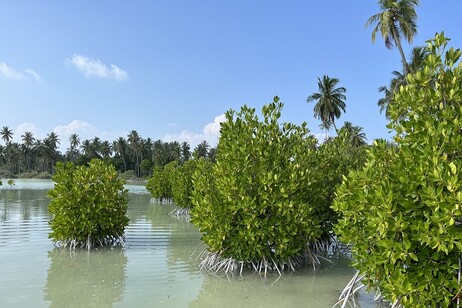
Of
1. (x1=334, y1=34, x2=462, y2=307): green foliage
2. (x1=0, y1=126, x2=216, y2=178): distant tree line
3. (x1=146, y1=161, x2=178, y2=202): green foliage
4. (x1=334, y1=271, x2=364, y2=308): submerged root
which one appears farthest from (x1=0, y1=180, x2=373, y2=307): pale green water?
(x1=0, y1=126, x2=216, y2=178): distant tree line

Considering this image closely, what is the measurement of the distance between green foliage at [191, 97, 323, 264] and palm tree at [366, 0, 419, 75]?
21626mm

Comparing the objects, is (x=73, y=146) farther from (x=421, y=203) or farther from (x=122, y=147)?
(x=421, y=203)

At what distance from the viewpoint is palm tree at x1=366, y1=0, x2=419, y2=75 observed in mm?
27141

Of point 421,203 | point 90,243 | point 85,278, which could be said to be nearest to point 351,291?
point 421,203

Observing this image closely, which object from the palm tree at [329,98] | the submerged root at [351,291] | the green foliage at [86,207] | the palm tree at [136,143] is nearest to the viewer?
the submerged root at [351,291]

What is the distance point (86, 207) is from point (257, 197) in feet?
17.4

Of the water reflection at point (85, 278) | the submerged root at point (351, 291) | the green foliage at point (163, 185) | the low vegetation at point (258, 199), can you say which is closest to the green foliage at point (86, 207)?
the water reflection at point (85, 278)

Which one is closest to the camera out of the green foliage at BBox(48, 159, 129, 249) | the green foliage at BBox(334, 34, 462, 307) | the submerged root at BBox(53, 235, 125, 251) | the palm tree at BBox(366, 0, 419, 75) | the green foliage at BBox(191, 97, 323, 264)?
the green foliage at BBox(334, 34, 462, 307)

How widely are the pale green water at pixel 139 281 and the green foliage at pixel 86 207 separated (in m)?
0.53

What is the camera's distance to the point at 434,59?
5273 millimetres

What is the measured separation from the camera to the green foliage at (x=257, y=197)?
846 cm

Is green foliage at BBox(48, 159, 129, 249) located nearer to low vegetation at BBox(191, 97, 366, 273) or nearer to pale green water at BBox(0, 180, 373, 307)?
pale green water at BBox(0, 180, 373, 307)

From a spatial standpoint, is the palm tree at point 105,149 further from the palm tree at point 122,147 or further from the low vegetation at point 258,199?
the low vegetation at point 258,199

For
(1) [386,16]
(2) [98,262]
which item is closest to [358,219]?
(2) [98,262]
